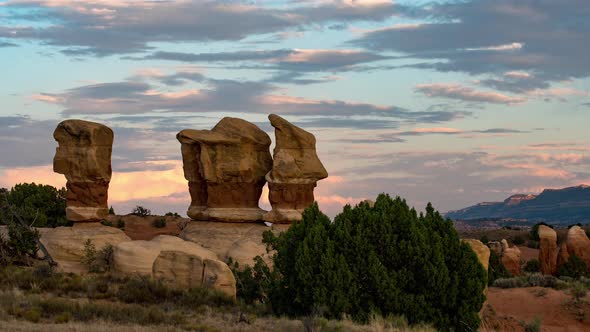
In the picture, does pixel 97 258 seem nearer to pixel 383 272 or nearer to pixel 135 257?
pixel 135 257

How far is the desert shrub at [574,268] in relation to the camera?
4619 centimetres

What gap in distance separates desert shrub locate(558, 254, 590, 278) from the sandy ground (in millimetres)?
9169

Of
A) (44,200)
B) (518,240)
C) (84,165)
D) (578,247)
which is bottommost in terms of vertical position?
(518,240)

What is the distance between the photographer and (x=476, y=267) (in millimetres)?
24062

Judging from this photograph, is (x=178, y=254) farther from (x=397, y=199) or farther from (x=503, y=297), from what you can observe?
(x=503, y=297)

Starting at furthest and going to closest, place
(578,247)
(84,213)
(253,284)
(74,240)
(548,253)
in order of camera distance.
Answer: (548,253) → (578,247) → (84,213) → (74,240) → (253,284)

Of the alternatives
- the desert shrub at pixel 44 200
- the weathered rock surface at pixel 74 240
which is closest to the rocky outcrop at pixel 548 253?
the weathered rock surface at pixel 74 240

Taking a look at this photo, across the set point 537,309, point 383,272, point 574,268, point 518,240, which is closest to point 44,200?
point 574,268

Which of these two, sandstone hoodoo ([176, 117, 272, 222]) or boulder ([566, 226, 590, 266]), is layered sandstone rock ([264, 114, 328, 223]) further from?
boulder ([566, 226, 590, 266])

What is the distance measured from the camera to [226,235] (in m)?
42.6

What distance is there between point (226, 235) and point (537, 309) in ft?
49.8

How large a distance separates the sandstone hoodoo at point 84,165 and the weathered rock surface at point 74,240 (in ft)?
3.55

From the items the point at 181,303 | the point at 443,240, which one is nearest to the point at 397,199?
the point at 443,240

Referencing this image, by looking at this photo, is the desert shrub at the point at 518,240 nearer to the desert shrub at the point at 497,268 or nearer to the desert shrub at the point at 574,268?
the desert shrub at the point at 574,268
